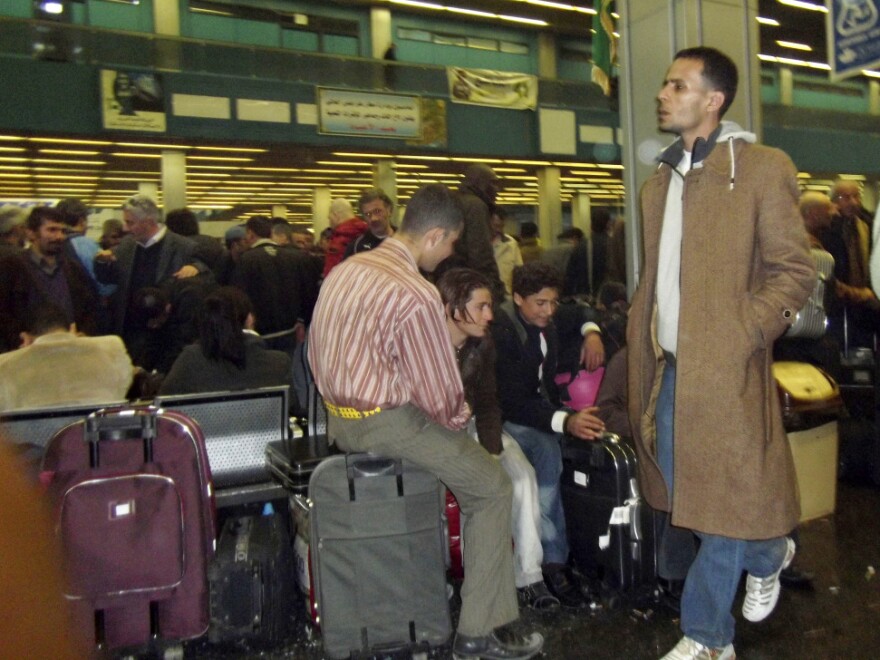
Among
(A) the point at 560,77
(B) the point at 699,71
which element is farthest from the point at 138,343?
(A) the point at 560,77

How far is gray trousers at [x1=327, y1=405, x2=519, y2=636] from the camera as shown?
308 centimetres

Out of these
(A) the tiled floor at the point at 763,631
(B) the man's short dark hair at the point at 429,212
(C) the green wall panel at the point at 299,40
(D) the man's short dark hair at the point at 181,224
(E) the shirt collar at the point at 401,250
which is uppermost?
(C) the green wall panel at the point at 299,40

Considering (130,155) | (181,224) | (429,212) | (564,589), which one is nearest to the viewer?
(429,212)

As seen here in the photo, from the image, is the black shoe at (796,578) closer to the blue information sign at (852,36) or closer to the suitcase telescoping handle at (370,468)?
the suitcase telescoping handle at (370,468)

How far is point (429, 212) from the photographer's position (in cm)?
326

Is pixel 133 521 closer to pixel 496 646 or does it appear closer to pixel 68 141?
pixel 496 646

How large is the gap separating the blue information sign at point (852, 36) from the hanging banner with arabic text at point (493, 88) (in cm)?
1354

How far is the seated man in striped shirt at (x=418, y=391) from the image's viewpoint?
3.02 metres

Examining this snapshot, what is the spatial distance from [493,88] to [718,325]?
17.2 meters

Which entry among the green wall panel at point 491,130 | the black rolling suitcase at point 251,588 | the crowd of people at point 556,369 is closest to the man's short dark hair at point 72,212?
the crowd of people at point 556,369

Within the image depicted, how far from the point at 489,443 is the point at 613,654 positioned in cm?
97

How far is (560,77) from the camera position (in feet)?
68.2

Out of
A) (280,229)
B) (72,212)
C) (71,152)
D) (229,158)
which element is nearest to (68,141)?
(71,152)

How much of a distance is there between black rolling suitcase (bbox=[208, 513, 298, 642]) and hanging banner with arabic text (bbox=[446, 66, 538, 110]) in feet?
53.0
